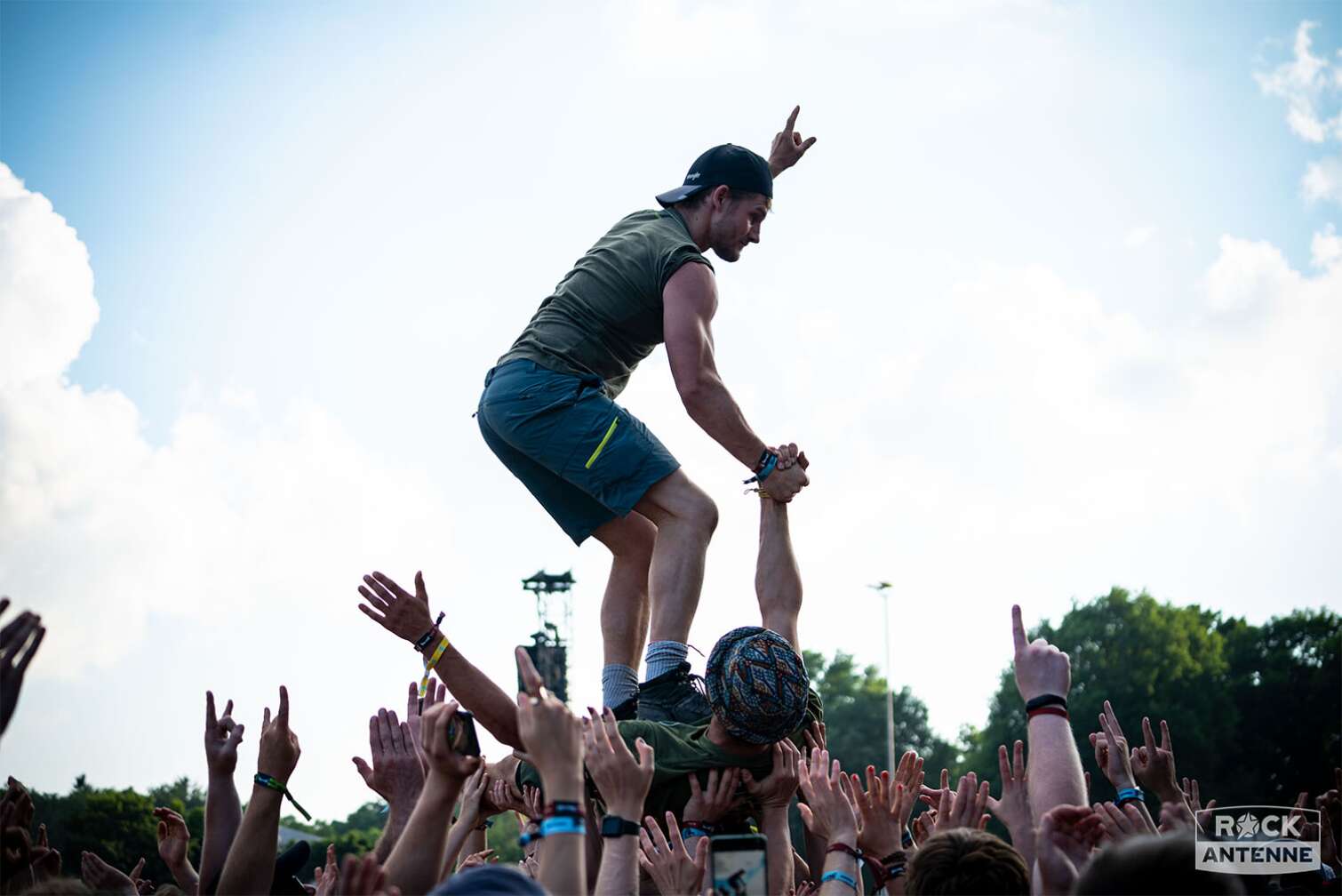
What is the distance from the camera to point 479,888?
213 cm

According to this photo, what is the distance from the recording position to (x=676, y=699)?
477 centimetres

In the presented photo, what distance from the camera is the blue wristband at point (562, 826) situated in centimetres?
255

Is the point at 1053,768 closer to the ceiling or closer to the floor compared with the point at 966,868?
closer to the ceiling

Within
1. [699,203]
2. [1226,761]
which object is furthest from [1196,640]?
[699,203]

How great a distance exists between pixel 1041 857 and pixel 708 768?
4.85 ft

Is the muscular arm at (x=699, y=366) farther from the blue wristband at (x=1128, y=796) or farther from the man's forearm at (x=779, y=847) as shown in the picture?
the blue wristband at (x=1128, y=796)

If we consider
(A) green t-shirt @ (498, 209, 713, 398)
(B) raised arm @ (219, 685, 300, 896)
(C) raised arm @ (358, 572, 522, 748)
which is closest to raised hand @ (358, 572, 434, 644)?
(C) raised arm @ (358, 572, 522, 748)

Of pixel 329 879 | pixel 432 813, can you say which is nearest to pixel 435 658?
pixel 329 879

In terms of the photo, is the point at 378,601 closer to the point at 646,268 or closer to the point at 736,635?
the point at 736,635

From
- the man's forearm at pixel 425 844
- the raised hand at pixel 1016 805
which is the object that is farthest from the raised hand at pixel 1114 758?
the man's forearm at pixel 425 844

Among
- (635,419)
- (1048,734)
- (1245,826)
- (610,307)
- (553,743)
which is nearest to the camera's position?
(553,743)

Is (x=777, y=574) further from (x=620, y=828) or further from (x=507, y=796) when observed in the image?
(x=620, y=828)

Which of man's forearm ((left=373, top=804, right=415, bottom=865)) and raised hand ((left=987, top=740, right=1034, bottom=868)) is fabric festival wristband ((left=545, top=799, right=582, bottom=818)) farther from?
raised hand ((left=987, top=740, right=1034, bottom=868))

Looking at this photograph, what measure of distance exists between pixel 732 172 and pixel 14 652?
11.5 ft
